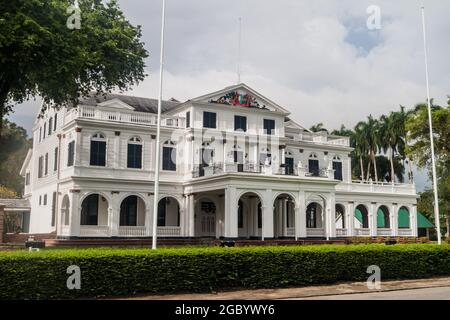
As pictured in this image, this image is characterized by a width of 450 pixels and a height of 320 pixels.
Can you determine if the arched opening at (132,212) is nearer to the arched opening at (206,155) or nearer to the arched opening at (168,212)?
the arched opening at (168,212)

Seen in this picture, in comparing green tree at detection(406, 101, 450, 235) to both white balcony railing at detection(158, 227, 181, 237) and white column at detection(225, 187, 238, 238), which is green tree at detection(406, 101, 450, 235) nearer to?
white column at detection(225, 187, 238, 238)

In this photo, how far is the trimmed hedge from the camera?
14648 mm

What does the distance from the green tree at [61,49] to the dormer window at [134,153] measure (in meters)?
9.25

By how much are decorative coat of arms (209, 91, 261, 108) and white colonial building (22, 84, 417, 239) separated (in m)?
0.09

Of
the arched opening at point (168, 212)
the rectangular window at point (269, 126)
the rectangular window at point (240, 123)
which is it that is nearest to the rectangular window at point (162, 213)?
the arched opening at point (168, 212)

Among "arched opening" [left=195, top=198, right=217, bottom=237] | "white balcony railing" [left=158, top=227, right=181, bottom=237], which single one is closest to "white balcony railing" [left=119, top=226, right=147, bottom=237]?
"white balcony railing" [left=158, top=227, right=181, bottom=237]

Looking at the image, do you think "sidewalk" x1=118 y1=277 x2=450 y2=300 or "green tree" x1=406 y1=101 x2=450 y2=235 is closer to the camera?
"sidewalk" x1=118 y1=277 x2=450 y2=300

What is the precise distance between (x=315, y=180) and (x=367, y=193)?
12926mm

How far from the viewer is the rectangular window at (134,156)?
3750 cm

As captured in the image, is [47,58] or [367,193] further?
[367,193]

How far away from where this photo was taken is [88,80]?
26.7 metres
